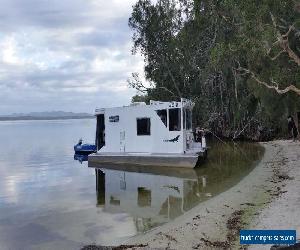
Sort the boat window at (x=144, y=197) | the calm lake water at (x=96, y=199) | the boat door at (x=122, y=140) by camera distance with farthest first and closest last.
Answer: the boat door at (x=122, y=140)
the boat window at (x=144, y=197)
the calm lake water at (x=96, y=199)

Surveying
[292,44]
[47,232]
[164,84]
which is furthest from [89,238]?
[164,84]

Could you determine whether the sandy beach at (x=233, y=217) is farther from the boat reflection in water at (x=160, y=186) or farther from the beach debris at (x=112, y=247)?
the boat reflection in water at (x=160, y=186)

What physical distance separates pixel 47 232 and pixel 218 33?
29532mm

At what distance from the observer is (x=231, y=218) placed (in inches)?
481

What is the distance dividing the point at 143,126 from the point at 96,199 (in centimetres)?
805

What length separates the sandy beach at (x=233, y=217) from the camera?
34.3 ft

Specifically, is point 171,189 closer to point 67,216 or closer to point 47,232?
point 67,216

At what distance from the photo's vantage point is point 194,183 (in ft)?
64.6

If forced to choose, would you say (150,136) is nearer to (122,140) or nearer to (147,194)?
(122,140)

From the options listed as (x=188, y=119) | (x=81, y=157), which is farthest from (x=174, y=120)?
(x=81, y=157)

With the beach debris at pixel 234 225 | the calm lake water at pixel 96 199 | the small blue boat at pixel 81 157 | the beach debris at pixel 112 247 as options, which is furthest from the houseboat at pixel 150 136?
the beach debris at pixel 112 247

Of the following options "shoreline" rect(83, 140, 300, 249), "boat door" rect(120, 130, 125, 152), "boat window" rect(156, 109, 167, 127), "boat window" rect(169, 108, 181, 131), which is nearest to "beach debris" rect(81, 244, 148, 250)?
"shoreline" rect(83, 140, 300, 249)

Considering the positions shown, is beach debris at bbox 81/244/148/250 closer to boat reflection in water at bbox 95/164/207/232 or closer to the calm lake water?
the calm lake water

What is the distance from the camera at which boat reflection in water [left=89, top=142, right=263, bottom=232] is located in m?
15.1
